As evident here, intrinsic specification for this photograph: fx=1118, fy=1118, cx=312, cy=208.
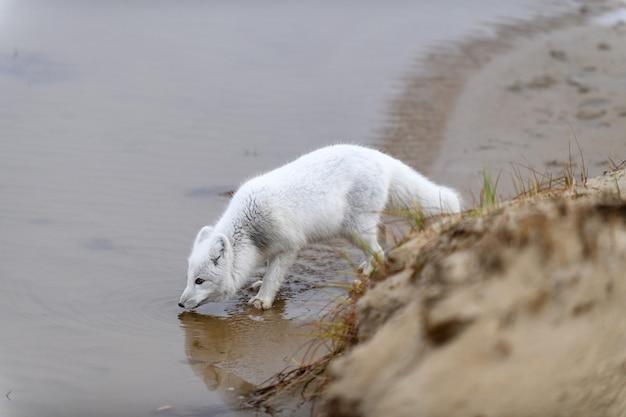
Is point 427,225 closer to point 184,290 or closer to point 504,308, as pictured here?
point 504,308

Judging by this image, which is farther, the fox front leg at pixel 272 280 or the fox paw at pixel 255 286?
the fox paw at pixel 255 286

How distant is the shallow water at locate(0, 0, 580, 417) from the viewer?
6.30m

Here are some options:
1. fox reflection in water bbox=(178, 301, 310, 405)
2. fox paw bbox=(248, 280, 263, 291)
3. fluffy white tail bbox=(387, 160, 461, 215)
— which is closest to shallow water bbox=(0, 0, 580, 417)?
fox reflection in water bbox=(178, 301, 310, 405)

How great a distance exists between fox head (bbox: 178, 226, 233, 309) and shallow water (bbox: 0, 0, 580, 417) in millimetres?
147

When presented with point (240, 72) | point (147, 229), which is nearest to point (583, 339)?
point (147, 229)

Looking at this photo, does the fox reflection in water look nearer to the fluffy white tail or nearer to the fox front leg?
the fox front leg

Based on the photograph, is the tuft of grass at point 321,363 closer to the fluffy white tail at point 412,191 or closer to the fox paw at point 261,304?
the fox paw at point 261,304

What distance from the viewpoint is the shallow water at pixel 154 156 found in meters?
6.30

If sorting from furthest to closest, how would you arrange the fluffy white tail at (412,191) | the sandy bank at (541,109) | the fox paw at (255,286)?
the sandy bank at (541,109)
the fox paw at (255,286)
the fluffy white tail at (412,191)

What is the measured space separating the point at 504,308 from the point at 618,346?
Answer: 2.09 ft

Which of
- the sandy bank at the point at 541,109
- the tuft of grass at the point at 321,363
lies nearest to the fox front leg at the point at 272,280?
the tuft of grass at the point at 321,363

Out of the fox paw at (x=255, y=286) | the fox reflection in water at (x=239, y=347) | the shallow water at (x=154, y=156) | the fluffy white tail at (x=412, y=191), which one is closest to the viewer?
the fox reflection in water at (x=239, y=347)

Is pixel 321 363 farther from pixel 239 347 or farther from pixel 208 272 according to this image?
pixel 208 272

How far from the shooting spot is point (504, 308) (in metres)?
4.20
